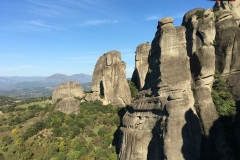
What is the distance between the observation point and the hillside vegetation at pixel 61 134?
34906 mm

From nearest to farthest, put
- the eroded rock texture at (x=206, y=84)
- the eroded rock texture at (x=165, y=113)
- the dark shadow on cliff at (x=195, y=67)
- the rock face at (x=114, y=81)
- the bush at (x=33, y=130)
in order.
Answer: the eroded rock texture at (x=165, y=113), the eroded rock texture at (x=206, y=84), the dark shadow on cliff at (x=195, y=67), the bush at (x=33, y=130), the rock face at (x=114, y=81)

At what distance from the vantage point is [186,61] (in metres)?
23.5

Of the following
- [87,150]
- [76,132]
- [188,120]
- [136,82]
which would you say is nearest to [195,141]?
[188,120]

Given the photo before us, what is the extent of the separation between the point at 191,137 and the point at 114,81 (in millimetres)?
30941

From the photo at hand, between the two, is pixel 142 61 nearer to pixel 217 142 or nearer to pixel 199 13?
pixel 199 13

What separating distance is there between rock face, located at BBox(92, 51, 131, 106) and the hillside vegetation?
2497 mm

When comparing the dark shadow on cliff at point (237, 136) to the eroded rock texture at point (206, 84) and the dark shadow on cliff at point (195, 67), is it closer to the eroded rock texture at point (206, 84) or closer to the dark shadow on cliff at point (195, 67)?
the eroded rock texture at point (206, 84)

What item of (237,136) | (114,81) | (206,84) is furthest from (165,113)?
(114,81)

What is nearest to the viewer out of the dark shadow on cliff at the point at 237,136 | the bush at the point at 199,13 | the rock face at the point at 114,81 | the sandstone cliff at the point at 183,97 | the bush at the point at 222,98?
the sandstone cliff at the point at 183,97

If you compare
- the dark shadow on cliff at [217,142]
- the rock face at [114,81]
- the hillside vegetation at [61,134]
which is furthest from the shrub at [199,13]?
the hillside vegetation at [61,134]

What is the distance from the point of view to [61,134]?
133 ft

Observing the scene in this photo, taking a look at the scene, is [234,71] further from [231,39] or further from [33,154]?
[33,154]

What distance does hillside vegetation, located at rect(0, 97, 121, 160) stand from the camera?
34906mm

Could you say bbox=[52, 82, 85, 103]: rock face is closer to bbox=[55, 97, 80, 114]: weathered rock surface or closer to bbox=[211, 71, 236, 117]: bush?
bbox=[55, 97, 80, 114]: weathered rock surface
